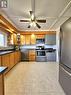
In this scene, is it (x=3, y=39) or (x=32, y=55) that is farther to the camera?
(x=32, y=55)

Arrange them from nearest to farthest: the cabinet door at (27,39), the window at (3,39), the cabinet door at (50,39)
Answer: the window at (3,39)
the cabinet door at (50,39)
the cabinet door at (27,39)

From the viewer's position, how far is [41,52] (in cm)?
1115

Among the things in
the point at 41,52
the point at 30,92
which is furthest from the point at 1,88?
the point at 41,52

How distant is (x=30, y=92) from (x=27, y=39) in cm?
808

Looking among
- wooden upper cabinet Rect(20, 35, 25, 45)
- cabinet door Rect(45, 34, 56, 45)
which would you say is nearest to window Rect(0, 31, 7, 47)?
wooden upper cabinet Rect(20, 35, 25, 45)

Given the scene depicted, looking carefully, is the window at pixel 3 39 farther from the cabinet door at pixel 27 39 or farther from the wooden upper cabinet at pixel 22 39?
the cabinet door at pixel 27 39

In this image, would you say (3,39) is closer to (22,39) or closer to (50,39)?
(22,39)

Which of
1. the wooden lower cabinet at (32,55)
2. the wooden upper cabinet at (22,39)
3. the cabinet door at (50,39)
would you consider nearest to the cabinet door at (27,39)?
the wooden upper cabinet at (22,39)

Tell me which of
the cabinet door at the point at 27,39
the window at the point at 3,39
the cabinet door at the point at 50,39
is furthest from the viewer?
the cabinet door at the point at 27,39

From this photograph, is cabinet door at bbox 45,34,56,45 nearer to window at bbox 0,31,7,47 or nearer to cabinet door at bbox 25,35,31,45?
cabinet door at bbox 25,35,31,45

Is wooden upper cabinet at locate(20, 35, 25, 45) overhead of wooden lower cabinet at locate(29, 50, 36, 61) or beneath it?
overhead

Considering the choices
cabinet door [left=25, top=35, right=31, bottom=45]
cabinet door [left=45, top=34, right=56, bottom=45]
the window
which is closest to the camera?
the window

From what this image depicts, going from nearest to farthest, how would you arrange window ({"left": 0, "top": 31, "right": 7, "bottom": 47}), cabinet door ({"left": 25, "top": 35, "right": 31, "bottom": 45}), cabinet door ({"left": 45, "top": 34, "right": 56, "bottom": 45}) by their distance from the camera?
1. window ({"left": 0, "top": 31, "right": 7, "bottom": 47})
2. cabinet door ({"left": 45, "top": 34, "right": 56, "bottom": 45})
3. cabinet door ({"left": 25, "top": 35, "right": 31, "bottom": 45})

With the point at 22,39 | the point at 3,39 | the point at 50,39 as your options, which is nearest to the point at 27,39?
the point at 22,39
